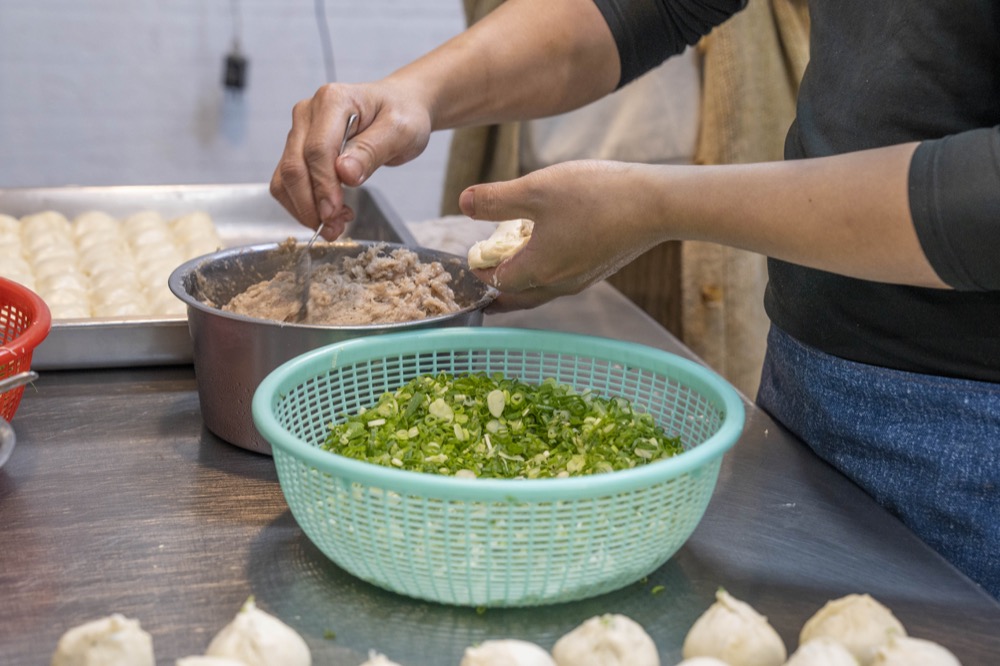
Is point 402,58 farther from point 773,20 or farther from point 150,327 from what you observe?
point 150,327

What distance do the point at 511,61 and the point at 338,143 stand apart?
34 cm

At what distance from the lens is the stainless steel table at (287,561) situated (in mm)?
850

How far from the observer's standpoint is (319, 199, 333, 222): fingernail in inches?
53.1

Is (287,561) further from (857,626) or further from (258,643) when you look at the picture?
(857,626)

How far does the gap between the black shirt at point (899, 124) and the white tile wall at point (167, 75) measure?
2391mm

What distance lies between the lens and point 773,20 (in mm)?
2424

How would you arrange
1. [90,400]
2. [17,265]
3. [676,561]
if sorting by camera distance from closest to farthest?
[676,561] < [90,400] < [17,265]

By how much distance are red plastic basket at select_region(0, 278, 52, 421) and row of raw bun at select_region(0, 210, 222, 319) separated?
25cm

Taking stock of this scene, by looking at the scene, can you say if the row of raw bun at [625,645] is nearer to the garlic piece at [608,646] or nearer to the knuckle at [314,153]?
the garlic piece at [608,646]

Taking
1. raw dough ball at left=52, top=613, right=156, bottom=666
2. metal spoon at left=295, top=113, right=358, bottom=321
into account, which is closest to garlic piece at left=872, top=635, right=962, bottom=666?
raw dough ball at left=52, top=613, right=156, bottom=666

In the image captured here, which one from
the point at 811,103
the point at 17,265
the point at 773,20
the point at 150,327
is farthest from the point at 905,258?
the point at 773,20

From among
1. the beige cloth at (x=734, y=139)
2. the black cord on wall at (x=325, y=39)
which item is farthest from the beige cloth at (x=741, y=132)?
the black cord on wall at (x=325, y=39)

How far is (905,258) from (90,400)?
1.03 meters

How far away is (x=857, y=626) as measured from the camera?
0.77 meters
